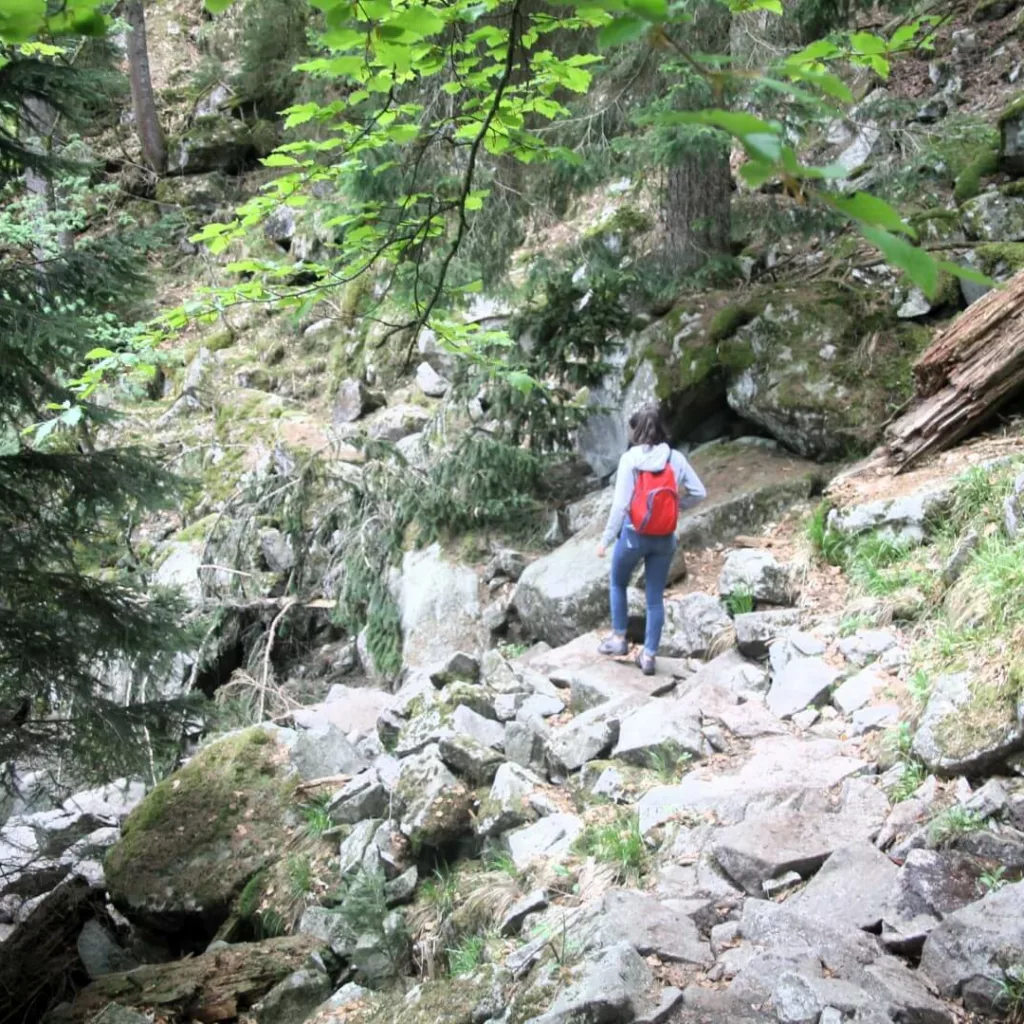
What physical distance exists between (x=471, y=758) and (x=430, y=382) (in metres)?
7.75

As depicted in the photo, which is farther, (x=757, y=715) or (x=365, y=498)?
(x=365, y=498)

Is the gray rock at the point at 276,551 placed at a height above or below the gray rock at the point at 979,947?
below

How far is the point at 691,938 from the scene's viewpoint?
3547 millimetres

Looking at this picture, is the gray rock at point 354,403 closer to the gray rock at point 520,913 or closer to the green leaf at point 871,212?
the gray rock at point 520,913

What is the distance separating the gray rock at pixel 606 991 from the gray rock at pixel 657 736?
2007mm

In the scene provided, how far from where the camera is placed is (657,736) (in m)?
5.44

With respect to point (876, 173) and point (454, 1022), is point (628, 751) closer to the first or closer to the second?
point (454, 1022)

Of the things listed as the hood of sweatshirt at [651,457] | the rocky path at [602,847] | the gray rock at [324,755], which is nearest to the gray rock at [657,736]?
the rocky path at [602,847]

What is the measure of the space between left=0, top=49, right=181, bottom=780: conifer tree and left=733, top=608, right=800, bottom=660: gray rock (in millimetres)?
3784

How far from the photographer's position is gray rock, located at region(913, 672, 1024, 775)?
409cm

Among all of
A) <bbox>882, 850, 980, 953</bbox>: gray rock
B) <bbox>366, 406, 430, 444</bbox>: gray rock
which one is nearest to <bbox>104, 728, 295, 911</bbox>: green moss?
<bbox>882, 850, 980, 953</bbox>: gray rock

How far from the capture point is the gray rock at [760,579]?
696 centimetres

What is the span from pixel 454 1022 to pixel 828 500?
16.0 ft

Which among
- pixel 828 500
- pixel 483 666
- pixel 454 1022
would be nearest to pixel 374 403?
pixel 483 666
